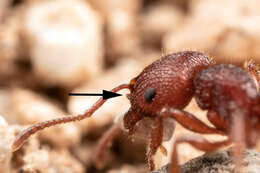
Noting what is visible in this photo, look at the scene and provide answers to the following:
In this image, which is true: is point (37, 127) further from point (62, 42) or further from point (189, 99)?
point (62, 42)

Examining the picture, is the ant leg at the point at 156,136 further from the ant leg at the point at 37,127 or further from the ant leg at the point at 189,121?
the ant leg at the point at 37,127

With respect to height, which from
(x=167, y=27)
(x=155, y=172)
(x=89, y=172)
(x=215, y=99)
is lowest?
(x=89, y=172)

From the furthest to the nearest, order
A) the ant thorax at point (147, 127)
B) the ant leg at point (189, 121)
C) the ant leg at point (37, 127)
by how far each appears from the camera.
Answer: the ant thorax at point (147, 127), the ant leg at point (37, 127), the ant leg at point (189, 121)

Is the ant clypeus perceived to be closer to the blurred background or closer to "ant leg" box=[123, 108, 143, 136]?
"ant leg" box=[123, 108, 143, 136]

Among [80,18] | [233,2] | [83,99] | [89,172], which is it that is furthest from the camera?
[233,2]

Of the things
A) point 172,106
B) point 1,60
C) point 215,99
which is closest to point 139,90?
point 172,106

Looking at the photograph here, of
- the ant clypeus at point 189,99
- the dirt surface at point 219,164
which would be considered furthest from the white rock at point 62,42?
the dirt surface at point 219,164

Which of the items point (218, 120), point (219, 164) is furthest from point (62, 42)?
point (219, 164)

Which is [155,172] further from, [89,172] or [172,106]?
[89,172]
